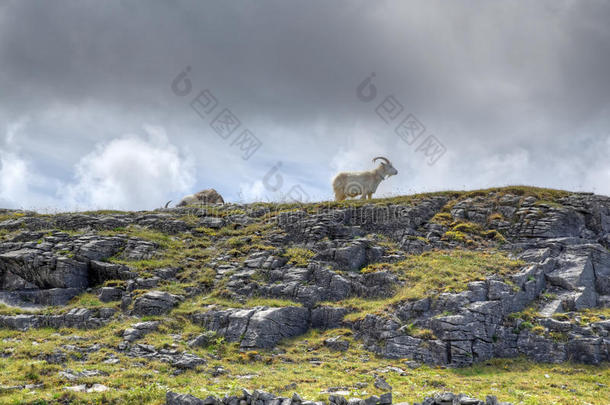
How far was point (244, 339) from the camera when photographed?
20.9m

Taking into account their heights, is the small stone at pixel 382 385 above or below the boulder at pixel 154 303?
below

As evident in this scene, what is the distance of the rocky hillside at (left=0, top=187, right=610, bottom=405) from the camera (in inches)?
673

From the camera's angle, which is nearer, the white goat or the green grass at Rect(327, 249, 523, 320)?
the green grass at Rect(327, 249, 523, 320)

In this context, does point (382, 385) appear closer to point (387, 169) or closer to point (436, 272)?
point (436, 272)

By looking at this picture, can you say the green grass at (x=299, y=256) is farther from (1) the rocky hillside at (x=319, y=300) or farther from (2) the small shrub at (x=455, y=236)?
(2) the small shrub at (x=455, y=236)

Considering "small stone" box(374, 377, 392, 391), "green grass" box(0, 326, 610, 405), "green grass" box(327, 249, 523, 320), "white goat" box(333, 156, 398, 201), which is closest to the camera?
"green grass" box(0, 326, 610, 405)

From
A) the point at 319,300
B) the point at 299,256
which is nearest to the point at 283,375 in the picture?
the point at 319,300

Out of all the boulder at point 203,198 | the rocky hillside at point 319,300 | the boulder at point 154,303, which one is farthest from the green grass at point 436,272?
the boulder at point 203,198

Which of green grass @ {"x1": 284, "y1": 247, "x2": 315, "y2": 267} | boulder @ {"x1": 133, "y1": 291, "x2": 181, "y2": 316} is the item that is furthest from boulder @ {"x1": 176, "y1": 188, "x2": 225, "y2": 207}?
boulder @ {"x1": 133, "y1": 291, "x2": 181, "y2": 316}

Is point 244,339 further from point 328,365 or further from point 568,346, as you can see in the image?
point 568,346

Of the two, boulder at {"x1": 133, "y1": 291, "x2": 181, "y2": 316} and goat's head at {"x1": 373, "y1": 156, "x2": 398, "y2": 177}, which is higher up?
goat's head at {"x1": 373, "y1": 156, "x2": 398, "y2": 177}

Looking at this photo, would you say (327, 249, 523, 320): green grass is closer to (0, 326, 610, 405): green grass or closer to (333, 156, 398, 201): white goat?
(0, 326, 610, 405): green grass

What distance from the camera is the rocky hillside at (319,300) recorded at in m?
17.1

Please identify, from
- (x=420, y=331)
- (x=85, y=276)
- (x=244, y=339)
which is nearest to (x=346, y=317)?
(x=420, y=331)
